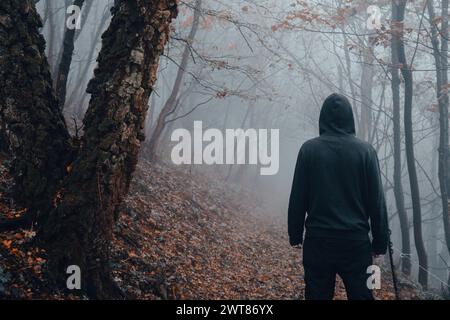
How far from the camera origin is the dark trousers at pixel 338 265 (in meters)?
3.57

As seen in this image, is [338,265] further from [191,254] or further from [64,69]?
[64,69]

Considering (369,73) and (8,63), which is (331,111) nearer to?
(8,63)

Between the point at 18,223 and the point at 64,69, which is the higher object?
the point at 64,69

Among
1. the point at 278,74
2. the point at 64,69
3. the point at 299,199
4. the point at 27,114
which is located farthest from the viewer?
the point at 278,74

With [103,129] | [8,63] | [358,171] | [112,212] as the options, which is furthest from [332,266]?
[8,63]

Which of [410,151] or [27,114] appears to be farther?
[410,151]

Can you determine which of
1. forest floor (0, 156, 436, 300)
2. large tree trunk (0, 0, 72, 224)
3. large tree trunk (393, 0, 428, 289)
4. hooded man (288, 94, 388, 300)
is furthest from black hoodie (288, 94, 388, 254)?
large tree trunk (393, 0, 428, 289)

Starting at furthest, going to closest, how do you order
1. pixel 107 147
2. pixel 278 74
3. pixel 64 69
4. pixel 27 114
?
pixel 278 74 < pixel 64 69 < pixel 27 114 < pixel 107 147

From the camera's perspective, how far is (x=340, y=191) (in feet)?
12.0

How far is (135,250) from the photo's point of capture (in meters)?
5.75

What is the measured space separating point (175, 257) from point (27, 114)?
330cm

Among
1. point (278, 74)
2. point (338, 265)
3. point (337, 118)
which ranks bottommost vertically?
point (338, 265)

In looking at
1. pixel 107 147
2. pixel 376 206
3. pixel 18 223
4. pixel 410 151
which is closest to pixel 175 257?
pixel 18 223
